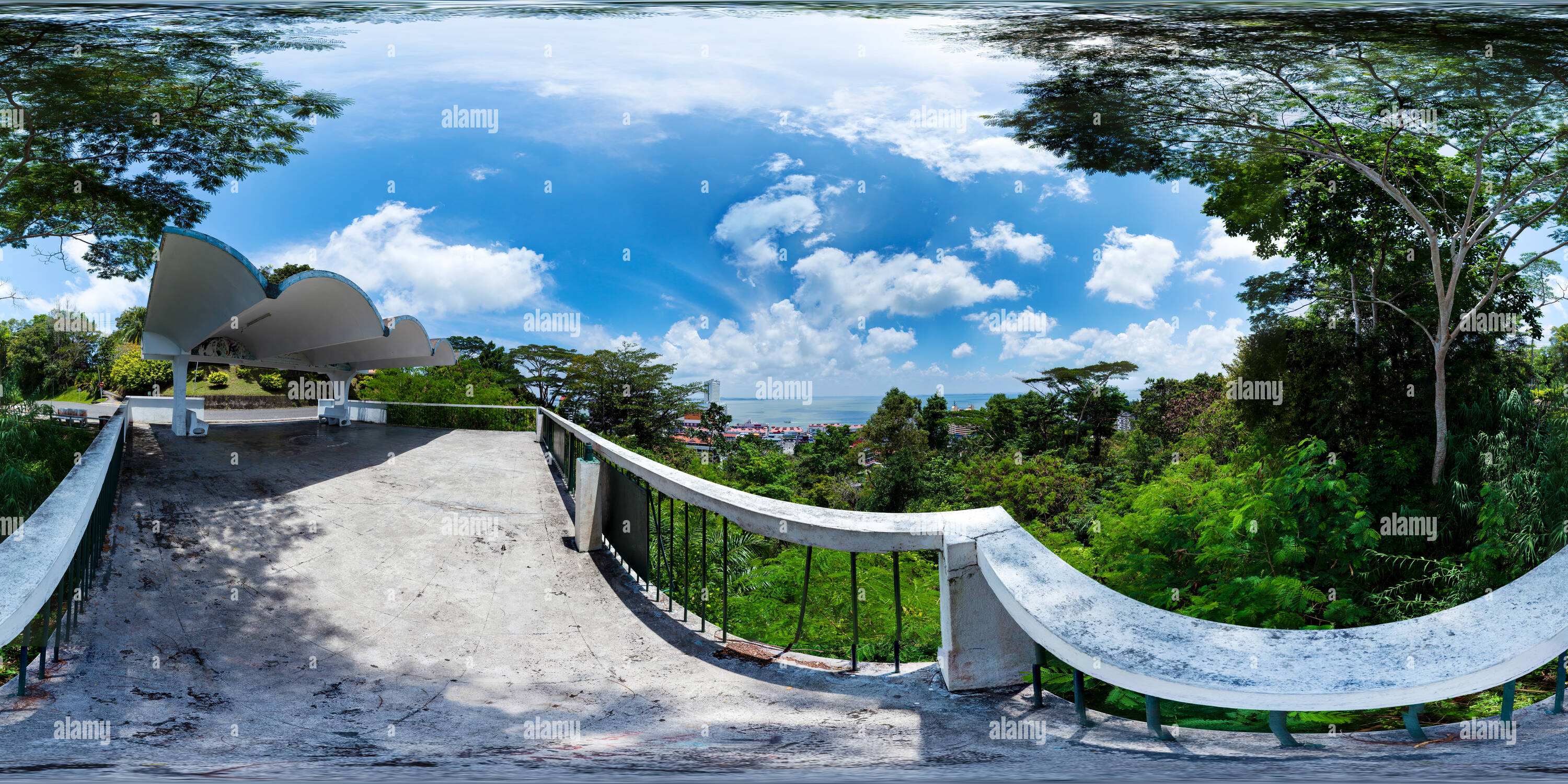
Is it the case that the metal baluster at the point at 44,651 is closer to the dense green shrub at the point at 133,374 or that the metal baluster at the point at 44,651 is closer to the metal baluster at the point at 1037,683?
the metal baluster at the point at 1037,683

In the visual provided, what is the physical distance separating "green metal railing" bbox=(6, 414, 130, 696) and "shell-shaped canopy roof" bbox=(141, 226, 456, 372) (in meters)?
4.39

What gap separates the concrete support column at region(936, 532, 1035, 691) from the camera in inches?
79.0

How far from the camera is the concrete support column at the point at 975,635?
201 cm

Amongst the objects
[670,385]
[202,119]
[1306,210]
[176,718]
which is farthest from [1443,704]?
[670,385]

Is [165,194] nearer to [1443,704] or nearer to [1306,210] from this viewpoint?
[1443,704]

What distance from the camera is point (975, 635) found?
2051 mm

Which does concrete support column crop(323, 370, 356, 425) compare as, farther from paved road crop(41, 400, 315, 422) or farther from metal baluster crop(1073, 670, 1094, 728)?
metal baluster crop(1073, 670, 1094, 728)

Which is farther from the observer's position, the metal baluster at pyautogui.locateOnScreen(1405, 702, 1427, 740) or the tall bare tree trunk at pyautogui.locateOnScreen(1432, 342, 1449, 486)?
the tall bare tree trunk at pyautogui.locateOnScreen(1432, 342, 1449, 486)

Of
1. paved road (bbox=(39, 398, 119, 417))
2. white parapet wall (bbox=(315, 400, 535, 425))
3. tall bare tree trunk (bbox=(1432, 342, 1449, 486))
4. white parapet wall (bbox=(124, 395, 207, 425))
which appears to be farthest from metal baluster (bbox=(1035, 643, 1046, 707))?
paved road (bbox=(39, 398, 119, 417))

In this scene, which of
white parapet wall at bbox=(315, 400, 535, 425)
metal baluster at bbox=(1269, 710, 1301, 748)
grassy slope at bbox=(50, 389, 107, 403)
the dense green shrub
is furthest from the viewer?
the dense green shrub

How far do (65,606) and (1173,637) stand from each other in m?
4.85

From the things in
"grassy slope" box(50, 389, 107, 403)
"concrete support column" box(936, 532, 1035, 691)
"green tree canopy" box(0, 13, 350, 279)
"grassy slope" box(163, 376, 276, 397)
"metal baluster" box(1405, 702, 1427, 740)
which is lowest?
"metal baluster" box(1405, 702, 1427, 740)

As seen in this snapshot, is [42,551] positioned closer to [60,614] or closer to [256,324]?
[60,614]

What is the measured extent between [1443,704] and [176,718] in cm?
569
